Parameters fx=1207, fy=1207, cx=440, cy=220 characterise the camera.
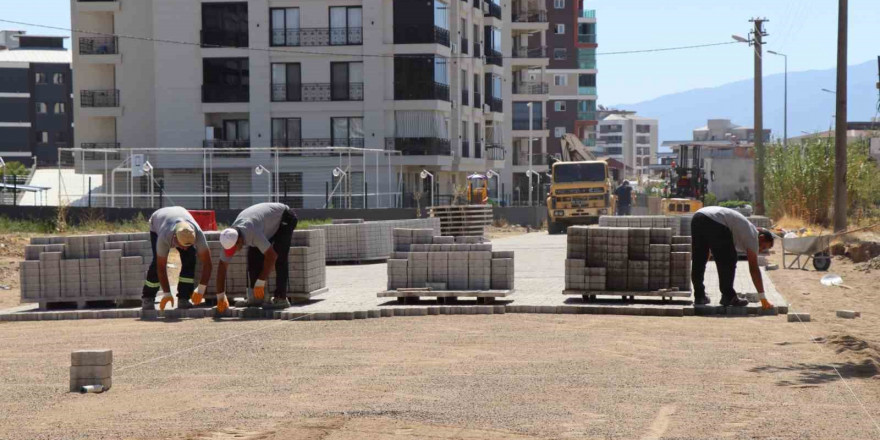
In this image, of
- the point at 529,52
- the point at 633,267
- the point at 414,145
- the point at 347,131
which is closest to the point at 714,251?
the point at 633,267

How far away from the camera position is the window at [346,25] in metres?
56.2

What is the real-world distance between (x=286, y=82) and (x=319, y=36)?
2659mm

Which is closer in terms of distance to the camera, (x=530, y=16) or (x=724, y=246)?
(x=724, y=246)

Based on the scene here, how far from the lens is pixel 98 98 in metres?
60.2

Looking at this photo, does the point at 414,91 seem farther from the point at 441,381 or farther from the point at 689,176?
the point at 441,381

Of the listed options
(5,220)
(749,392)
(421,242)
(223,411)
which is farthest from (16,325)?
(5,220)

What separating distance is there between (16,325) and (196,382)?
6.30 metres

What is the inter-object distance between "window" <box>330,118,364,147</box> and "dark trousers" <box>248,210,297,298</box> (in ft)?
132

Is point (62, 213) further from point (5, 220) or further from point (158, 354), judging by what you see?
point (158, 354)

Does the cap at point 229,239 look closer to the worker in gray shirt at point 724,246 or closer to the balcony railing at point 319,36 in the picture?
the worker in gray shirt at point 724,246

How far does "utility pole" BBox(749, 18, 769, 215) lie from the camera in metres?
Result: 45.2

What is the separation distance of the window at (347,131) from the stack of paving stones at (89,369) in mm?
46242

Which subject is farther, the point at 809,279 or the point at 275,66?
the point at 275,66

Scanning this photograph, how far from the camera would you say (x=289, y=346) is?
13023mm
